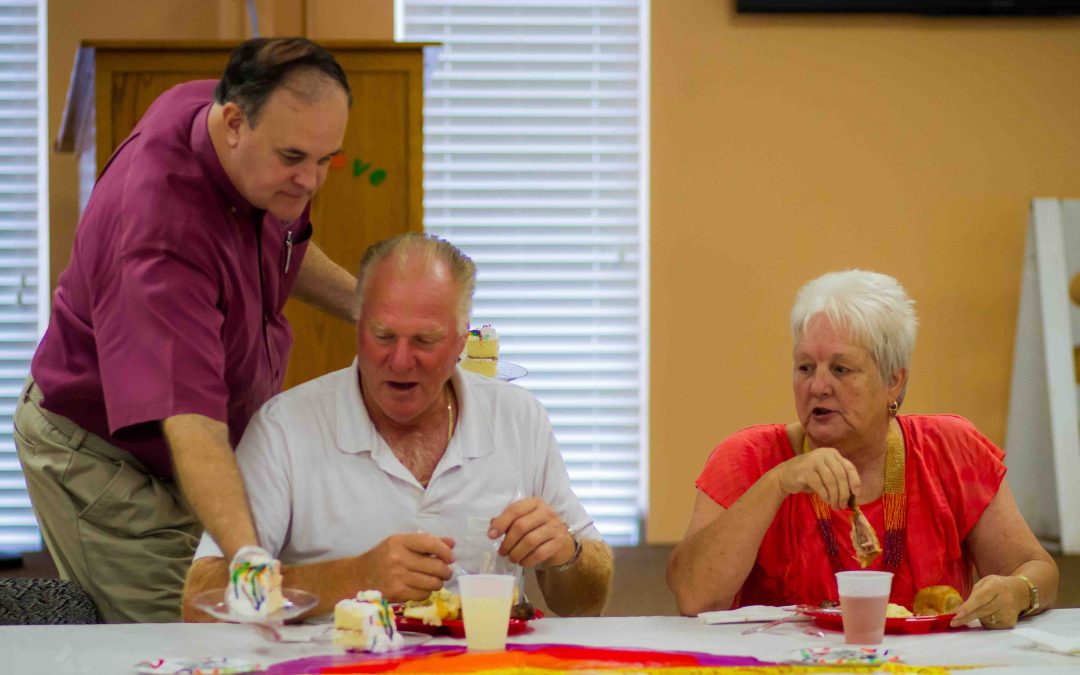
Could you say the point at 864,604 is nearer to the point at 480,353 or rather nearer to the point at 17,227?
the point at 480,353

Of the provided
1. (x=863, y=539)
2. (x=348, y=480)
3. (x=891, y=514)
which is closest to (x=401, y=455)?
(x=348, y=480)

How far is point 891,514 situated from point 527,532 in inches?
30.5

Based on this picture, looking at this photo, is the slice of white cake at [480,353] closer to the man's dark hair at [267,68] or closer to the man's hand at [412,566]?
the man's dark hair at [267,68]

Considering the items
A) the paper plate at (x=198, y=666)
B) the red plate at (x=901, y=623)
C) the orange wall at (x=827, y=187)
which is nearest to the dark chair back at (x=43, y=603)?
the paper plate at (x=198, y=666)

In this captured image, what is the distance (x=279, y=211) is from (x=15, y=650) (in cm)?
85

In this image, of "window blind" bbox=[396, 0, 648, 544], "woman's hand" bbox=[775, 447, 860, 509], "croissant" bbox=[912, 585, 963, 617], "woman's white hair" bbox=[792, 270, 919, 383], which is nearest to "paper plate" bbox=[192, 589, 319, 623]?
"woman's hand" bbox=[775, 447, 860, 509]

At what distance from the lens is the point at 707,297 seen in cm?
546

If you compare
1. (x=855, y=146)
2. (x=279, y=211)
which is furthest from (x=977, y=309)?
(x=279, y=211)

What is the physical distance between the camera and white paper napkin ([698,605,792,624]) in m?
Answer: 1.98

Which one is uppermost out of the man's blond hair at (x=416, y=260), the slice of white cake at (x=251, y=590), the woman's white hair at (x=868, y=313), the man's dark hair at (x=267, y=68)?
the man's dark hair at (x=267, y=68)

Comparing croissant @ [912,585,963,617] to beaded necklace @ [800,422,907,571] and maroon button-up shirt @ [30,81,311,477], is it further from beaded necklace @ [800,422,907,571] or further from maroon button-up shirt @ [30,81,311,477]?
maroon button-up shirt @ [30,81,311,477]

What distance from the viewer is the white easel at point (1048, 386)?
5.09 meters

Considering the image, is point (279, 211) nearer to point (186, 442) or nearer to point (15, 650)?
point (186, 442)

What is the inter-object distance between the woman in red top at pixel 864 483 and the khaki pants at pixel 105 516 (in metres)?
0.99
